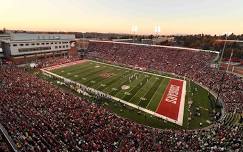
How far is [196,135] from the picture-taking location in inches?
803

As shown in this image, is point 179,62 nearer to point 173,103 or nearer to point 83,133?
point 173,103

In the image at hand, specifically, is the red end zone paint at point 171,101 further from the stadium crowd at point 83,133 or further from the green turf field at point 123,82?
the stadium crowd at point 83,133

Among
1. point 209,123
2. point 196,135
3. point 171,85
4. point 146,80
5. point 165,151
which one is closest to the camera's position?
point 165,151

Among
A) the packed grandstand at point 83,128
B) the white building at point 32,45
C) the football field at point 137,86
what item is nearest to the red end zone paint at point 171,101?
the football field at point 137,86

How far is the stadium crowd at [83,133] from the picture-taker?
16.8 metres

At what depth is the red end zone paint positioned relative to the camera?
28.4m

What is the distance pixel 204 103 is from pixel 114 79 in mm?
19280

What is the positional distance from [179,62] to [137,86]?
1937 centimetres

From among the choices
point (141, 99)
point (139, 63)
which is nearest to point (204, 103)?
point (141, 99)

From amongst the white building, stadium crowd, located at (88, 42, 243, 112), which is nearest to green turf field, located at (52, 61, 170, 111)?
stadium crowd, located at (88, 42, 243, 112)

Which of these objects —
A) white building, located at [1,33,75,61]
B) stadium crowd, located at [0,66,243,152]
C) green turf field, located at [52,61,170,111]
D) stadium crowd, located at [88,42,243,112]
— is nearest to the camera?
stadium crowd, located at [0,66,243,152]

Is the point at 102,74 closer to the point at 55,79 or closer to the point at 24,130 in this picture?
the point at 55,79

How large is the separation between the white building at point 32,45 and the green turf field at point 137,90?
1576 cm

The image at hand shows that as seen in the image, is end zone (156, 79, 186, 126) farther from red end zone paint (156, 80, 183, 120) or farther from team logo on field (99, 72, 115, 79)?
team logo on field (99, 72, 115, 79)
